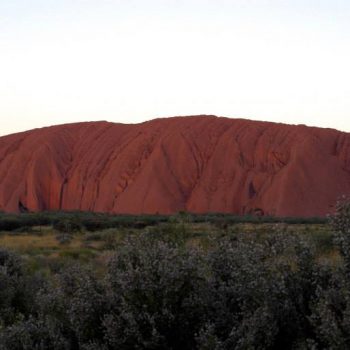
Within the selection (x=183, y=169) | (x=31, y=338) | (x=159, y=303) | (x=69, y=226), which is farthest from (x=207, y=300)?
(x=183, y=169)

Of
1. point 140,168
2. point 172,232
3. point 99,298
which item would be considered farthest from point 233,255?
point 140,168

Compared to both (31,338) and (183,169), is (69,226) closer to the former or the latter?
(183,169)

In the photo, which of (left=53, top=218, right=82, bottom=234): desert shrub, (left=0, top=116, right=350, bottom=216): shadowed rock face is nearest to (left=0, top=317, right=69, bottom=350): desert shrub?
(left=53, top=218, right=82, bottom=234): desert shrub

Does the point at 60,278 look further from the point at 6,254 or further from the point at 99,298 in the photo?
the point at 6,254

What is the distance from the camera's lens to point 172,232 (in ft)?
71.4

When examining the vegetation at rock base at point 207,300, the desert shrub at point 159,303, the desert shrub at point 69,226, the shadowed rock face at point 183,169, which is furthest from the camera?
the shadowed rock face at point 183,169

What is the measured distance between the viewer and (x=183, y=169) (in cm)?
6281

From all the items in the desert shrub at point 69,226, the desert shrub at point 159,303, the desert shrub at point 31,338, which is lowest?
the desert shrub at point 69,226

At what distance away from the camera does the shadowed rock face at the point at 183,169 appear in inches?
2296

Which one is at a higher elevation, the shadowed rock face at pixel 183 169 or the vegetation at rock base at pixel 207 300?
the vegetation at rock base at pixel 207 300

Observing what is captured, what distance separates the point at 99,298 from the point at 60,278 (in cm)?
138

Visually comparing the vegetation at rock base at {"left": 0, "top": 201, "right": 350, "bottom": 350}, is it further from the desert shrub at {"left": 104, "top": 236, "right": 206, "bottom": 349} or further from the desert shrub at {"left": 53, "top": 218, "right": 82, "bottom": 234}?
the desert shrub at {"left": 53, "top": 218, "right": 82, "bottom": 234}

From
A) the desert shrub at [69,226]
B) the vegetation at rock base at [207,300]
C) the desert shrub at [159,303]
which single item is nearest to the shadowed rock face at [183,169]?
the desert shrub at [69,226]

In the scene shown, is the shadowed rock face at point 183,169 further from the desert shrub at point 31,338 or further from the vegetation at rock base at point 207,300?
the desert shrub at point 31,338
